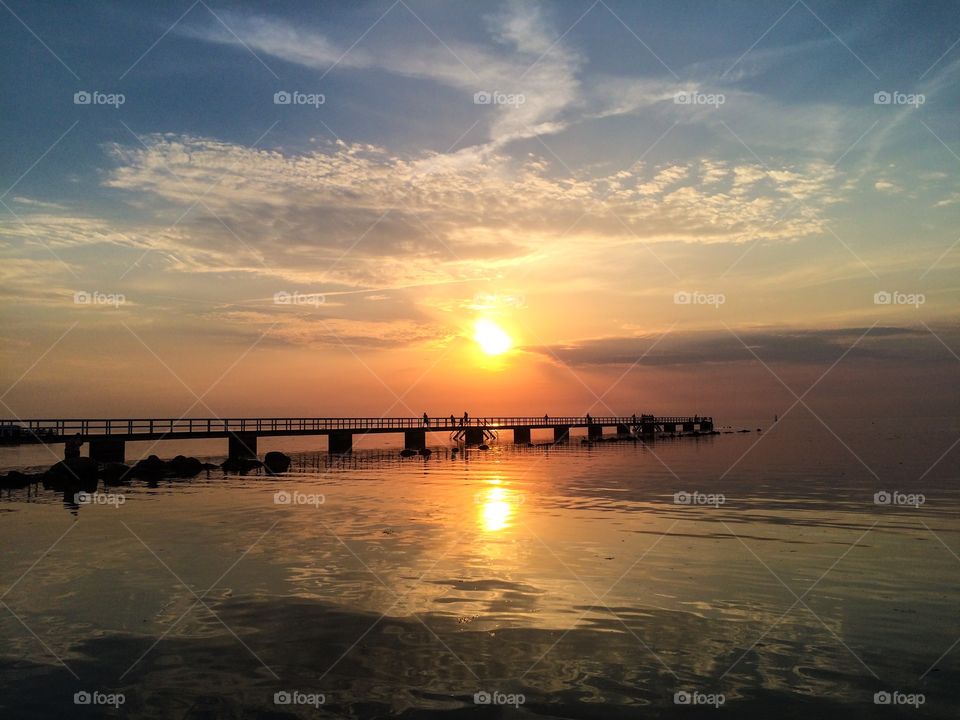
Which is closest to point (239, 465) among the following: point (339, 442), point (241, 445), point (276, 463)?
point (276, 463)

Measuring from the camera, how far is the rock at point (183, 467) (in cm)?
4378

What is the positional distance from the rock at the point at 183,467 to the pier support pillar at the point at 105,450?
5.67 m

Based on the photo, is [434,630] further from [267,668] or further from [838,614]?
[838,614]

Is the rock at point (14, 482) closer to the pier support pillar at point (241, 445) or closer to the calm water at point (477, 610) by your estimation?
the calm water at point (477, 610)

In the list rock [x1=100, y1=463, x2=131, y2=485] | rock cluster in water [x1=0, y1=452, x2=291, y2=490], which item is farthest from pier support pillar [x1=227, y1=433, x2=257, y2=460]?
rock [x1=100, y1=463, x2=131, y2=485]

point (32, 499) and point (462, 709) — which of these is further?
point (32, 499)

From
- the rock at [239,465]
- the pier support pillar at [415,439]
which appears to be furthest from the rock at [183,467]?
the pier support pillar at [415,439]

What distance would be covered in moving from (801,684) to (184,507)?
75.8ft

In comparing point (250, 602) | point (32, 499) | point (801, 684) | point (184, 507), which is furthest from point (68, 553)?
point (801, 684)

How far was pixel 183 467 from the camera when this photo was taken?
44.7 meters

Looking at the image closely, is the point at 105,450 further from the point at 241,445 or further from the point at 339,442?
the point at 339,442

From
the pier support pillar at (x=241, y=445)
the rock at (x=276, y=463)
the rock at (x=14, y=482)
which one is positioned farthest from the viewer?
the pier support pillar at (x=241, y=445)

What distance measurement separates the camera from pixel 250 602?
12.8m

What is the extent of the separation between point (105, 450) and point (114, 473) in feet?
32.5
